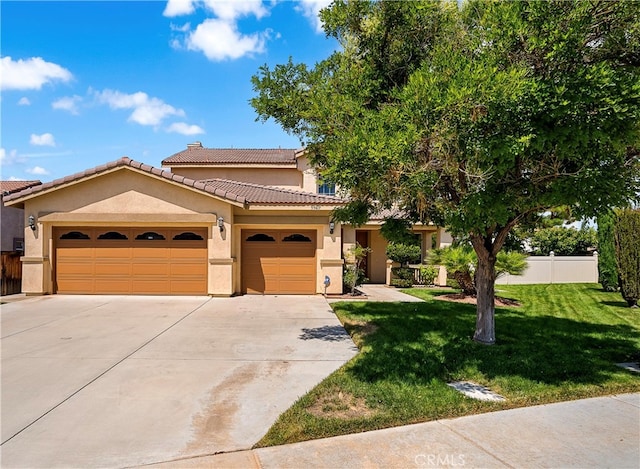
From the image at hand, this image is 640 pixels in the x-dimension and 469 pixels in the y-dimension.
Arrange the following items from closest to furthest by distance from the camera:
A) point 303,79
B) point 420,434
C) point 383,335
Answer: point 420,434
point 303,79
point 383,335

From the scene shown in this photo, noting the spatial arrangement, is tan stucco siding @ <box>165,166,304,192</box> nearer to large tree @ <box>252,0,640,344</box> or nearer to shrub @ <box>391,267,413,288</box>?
shrub @ <box>391,267,413,288</box>

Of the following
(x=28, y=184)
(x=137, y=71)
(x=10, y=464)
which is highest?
(x=137, y=71)

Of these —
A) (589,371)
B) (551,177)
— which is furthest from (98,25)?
(589,371)

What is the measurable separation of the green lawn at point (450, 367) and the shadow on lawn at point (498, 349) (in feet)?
0.06

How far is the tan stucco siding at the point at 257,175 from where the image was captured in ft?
69.9

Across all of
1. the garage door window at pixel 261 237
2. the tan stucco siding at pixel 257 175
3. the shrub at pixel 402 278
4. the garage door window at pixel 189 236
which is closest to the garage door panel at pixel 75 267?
the garage door window at pixel 189 236

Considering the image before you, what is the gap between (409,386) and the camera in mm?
5598

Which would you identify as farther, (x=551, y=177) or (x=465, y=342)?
(x=465, y=342)

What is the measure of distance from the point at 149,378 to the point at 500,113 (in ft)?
20.8

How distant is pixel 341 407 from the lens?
4.94m

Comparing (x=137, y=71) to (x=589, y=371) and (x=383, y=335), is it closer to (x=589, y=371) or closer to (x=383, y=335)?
(x=383, y=335)

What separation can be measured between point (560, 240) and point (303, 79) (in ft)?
79.0

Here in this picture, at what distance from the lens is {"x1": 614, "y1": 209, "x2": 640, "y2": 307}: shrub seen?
12344mm

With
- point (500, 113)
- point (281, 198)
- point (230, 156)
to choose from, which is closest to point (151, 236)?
point (281, 198)
